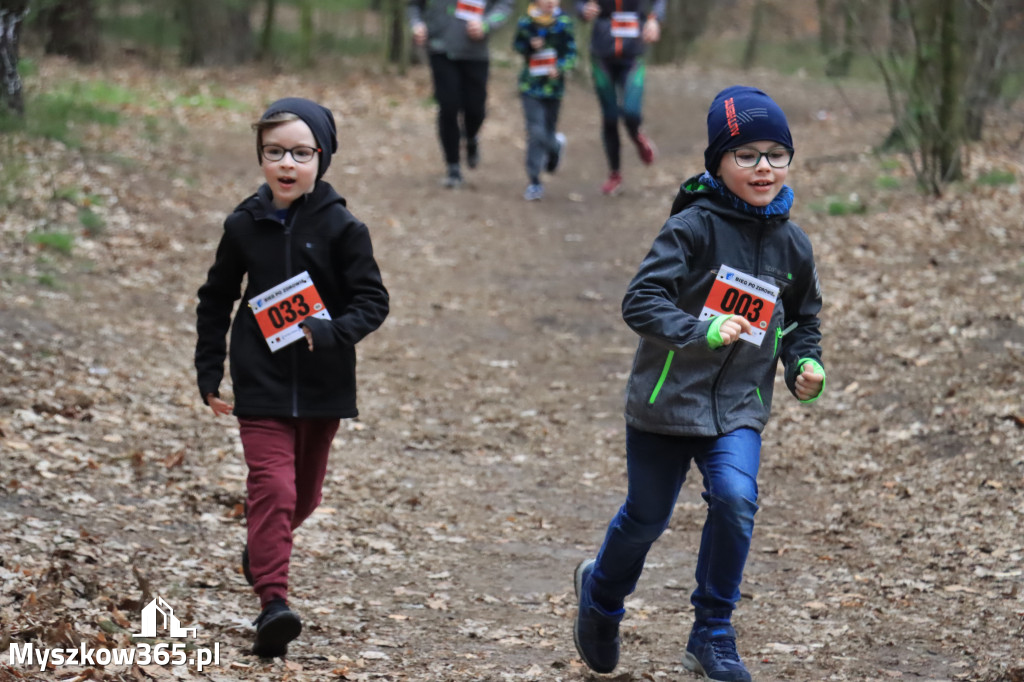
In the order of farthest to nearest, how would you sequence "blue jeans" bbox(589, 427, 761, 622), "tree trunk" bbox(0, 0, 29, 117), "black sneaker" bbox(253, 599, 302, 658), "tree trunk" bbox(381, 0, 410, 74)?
"tree trunk" bbox(381, 0, 410, 74), "tree trunk" bbox(0, 0, 29, 117), "black sneaker" bbox(253, 599, 302, 658), "blue jeans" bbox(589, 427, 761, 622)

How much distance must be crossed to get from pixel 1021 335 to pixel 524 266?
4553 mm

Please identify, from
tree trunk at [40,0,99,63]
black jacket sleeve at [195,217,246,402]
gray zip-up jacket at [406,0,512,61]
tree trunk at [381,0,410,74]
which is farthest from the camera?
tree trunk at [381,0,410,74]

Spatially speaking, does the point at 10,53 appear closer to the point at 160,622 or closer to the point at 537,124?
the point at 537,124

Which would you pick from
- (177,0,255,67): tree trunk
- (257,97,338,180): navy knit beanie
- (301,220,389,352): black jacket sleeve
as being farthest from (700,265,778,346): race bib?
(177,0,255,67): tree trunk

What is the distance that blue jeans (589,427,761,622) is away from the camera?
153 inches

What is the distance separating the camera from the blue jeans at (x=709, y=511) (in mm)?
3883

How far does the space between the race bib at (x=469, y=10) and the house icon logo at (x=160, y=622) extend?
8.81 m

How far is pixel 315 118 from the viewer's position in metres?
4.44

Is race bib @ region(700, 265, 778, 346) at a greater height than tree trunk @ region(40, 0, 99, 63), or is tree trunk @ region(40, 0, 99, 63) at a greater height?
race bib @ region(700, 265, 778, 346)

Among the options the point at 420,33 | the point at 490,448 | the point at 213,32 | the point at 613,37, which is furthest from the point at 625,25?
the point at 213,32

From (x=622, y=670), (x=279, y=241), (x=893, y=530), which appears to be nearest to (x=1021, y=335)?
(x=893, y=530)

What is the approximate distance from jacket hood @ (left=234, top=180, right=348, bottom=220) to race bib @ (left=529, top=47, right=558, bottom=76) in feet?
27.6

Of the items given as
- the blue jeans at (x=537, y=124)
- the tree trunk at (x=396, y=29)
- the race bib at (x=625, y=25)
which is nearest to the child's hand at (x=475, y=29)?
the blue jeans at (x=537, y=124)

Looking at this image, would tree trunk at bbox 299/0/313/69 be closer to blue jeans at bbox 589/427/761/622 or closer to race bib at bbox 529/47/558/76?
race bib at bbox 529/47/558/76
